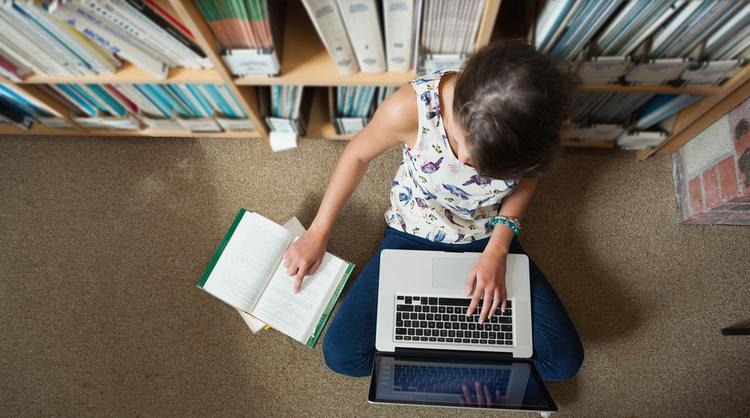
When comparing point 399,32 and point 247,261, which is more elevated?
point 399,32

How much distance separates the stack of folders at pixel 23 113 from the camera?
1.26 m

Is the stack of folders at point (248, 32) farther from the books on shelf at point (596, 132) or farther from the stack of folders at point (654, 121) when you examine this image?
the stack of folders at point (654, 121)

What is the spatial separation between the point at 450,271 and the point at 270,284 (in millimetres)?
440

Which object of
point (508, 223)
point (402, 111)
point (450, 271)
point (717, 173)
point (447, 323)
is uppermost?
point (402, 111)

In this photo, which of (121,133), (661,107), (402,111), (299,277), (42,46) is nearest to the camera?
(402,111)

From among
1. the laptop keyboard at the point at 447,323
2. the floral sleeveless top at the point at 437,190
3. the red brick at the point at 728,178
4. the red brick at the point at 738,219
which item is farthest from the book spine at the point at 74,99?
the red brick at the point at 738,219

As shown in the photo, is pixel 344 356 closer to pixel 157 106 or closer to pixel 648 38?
pixel 157 106

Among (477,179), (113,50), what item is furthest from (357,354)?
(113,50)

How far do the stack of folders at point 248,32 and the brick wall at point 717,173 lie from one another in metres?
1.16

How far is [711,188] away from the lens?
1228 mm

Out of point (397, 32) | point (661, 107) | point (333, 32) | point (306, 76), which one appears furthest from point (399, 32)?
point (661, 107)

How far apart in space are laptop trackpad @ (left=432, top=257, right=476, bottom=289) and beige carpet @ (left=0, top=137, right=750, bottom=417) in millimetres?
351

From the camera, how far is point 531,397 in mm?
869

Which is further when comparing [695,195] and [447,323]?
[695,195]
